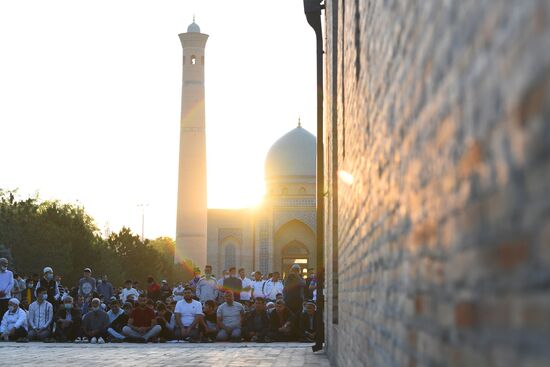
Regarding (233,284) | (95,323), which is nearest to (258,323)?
(233,284)

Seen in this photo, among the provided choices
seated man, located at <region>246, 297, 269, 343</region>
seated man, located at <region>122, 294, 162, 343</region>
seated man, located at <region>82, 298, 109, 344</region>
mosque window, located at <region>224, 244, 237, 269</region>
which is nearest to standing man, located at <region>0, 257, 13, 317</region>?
seated man, located at <region>82, 298, 109, 344</region>

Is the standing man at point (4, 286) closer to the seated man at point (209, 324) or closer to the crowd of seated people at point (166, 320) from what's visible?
the crowd of seated people at point (166, 320)

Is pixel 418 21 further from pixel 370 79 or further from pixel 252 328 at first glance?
pixel 252 328

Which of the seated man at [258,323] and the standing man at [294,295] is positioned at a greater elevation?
the standing man at [294,295]

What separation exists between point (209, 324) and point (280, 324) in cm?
127

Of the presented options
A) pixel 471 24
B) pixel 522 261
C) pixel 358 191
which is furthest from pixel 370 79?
pixel 522 261

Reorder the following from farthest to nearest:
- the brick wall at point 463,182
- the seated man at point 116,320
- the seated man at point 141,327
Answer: the seated man at point 116,320
the seated man at point 141,327
the brick wall at point 463,182

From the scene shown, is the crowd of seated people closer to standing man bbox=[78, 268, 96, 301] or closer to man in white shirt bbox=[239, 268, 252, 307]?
man in white shirt bbox=[239, 268, 252, 307]

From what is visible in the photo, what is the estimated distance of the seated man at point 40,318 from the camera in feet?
57.7

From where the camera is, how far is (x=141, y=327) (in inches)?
675

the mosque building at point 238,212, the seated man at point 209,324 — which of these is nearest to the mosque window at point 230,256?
the mosque building at point 238,212

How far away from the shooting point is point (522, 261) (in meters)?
1.24

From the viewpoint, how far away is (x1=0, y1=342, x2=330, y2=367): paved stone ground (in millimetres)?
10352

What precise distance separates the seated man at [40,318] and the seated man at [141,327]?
151 cm
